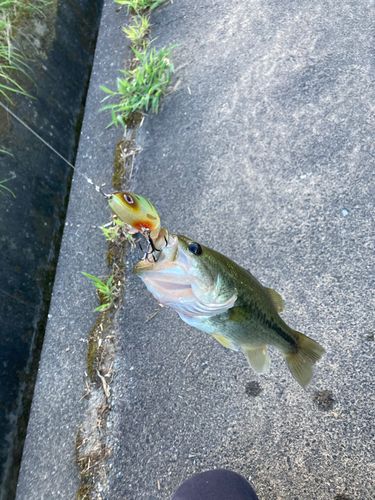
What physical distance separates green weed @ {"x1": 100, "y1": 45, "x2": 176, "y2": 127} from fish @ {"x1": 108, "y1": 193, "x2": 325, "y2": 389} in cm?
236

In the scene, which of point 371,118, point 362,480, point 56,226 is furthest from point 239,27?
point 362,480

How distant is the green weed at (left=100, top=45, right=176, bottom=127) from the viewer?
11.0ft

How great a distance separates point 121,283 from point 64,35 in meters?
3.08

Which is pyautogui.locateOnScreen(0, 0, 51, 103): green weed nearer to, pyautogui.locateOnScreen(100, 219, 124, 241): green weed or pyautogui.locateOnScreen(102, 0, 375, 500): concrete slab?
pyautogui.locateOnScreen(102, 0, 375, 500): concrete slab

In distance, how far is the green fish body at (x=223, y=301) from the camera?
141 cm

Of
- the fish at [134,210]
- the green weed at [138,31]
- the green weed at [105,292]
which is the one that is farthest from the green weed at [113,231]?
the green weed at [138,31]

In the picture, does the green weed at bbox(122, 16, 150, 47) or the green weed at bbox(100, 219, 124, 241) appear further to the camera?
the green weed at bbox(122, 16, 150, 47)

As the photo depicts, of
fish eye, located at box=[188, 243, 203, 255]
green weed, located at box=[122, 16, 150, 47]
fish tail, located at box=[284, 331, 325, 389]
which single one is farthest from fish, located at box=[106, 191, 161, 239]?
green weed, located at box=[122, 16, 150, 47]

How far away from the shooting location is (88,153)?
3.60 metres

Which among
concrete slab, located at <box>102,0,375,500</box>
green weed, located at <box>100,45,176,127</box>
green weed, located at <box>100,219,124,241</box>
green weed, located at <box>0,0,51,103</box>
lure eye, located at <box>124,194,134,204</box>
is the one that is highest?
green weed, located at <box>0,0,51,103</box>

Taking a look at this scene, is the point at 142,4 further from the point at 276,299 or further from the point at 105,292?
the point at 276,299

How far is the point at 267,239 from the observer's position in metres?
2.64

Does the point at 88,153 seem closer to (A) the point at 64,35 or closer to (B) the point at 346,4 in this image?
(A) the point at 64,35

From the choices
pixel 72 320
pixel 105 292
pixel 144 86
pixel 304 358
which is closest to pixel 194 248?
pixel 304 358
